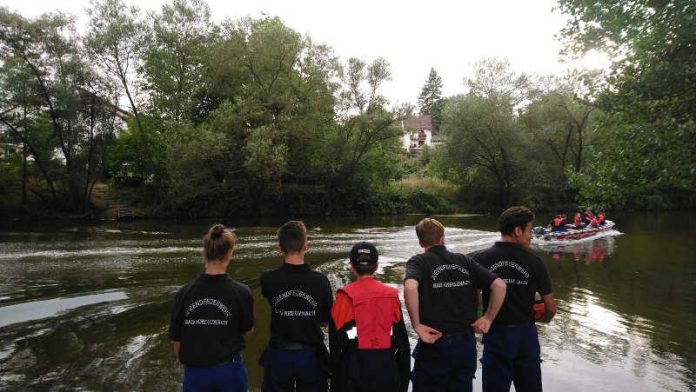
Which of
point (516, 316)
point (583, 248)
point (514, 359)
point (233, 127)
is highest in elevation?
point (233, 127)

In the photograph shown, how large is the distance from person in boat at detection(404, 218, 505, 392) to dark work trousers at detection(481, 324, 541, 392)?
357mm

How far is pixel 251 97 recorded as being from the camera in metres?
34.3

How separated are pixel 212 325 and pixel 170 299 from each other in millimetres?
7646

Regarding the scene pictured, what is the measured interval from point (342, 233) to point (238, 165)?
13832 mm

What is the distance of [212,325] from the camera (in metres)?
3.37

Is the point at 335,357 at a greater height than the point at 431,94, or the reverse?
the point at 431,94

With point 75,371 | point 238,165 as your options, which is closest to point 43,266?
point 75,371

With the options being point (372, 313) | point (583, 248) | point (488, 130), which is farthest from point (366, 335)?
point (488, 130)

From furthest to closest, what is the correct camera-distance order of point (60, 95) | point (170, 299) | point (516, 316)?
point (60, 95) < point (170, 299) < point (516, 316)

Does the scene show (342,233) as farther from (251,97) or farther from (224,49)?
(224,49)

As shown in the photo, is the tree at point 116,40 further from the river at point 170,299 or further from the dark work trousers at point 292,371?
the dark work trousers at point 292,371

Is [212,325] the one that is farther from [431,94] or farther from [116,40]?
[431,94]

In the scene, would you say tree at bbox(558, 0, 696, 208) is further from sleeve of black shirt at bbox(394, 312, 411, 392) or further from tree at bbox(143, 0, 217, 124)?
tree at bbox(143, 0, 217, 124)

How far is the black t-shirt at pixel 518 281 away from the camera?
4000 mm
